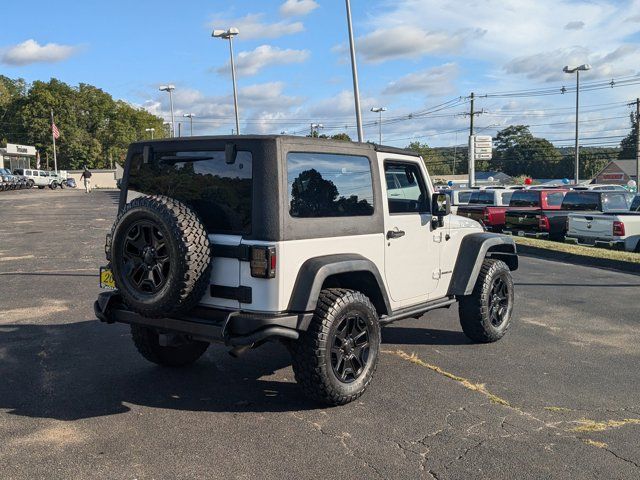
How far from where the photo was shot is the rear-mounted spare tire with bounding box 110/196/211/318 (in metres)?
4.05

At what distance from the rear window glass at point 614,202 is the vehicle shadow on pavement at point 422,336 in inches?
536

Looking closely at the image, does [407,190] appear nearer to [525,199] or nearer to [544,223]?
[544,223]

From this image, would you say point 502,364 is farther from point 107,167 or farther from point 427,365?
point 107,167

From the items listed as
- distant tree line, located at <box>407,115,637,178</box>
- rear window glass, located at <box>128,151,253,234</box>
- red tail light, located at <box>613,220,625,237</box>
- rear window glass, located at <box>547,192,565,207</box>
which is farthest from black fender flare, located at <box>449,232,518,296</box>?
distant tree line, located at <box>407,115,637,178</box>

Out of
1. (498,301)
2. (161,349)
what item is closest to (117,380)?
(161,349)

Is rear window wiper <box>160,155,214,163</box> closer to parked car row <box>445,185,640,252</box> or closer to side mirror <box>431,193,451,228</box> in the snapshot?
side mirror <box>431,193,451,228</box>

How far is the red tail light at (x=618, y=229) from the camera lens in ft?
48.0

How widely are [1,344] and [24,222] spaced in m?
16.5

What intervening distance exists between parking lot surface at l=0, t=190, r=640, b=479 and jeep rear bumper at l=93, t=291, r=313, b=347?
0.61 m

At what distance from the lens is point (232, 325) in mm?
4094

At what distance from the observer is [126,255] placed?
173 inches

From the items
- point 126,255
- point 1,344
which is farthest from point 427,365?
point 1,344

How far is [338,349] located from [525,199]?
16.8 metres

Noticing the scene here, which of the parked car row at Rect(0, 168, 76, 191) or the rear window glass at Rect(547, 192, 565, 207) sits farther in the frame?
the parked car row at Rect(0, 168, 76, 191)
